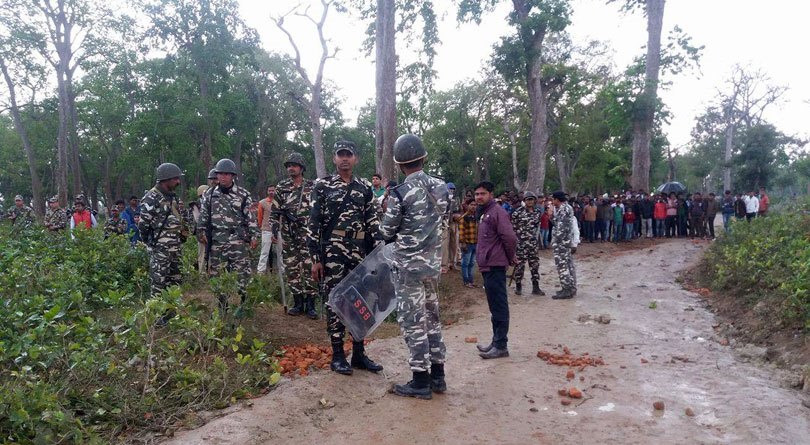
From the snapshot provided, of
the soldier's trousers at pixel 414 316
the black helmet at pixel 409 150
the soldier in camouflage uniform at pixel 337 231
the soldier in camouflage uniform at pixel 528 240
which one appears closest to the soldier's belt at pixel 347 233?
the soldier in camouflage uniform at pixel 337 231

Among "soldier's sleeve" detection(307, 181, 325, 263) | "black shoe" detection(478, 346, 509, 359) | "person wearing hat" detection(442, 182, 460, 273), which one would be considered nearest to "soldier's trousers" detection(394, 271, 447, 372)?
"soldier's sleeve" detection(307, 181, 325, 263)

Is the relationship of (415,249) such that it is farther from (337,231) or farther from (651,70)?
(651,70)

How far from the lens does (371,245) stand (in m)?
5.06

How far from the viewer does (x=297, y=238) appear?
746cm

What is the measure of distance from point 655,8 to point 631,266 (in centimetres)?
1085

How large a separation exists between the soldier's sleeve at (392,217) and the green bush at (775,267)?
4.86 metres

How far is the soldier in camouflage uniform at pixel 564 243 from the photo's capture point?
31.2ft

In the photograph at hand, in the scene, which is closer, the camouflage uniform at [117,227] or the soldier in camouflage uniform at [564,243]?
the soldier in camouflage uniform at [564,243]

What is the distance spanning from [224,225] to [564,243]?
582 centimetres

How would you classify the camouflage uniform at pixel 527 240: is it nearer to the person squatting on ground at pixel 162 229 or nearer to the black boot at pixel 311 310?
the black boot at pixel 311 310

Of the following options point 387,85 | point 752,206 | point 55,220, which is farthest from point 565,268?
point 752,206

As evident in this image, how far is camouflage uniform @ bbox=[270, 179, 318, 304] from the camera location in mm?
7281

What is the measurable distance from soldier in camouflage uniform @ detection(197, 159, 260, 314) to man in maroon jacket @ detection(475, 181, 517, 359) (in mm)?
2940

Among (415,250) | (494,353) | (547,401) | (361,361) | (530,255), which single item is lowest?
(547,401)
